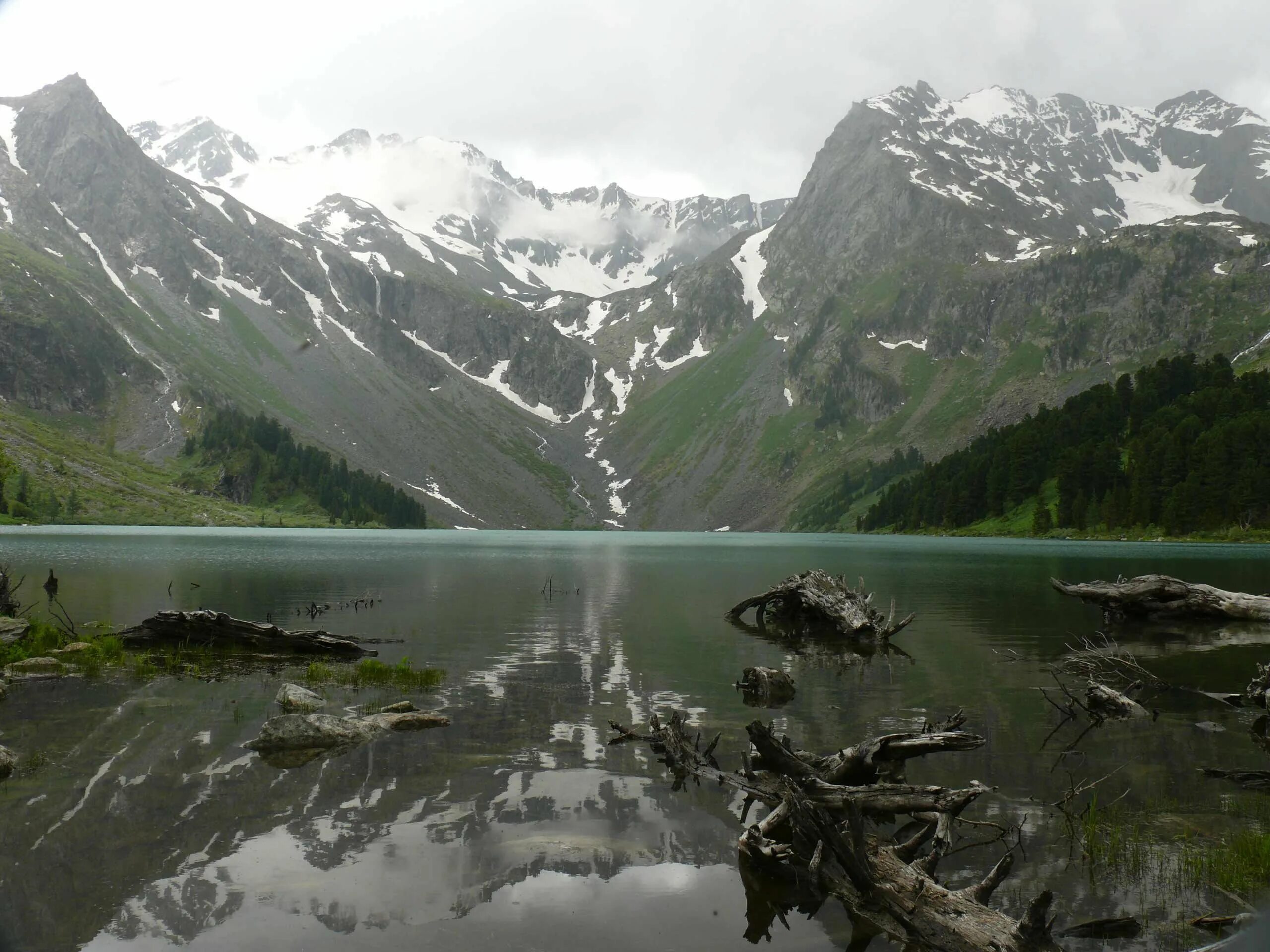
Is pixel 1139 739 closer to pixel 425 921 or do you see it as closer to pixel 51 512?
pixel 425 921

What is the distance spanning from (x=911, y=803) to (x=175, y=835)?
42.6 ft

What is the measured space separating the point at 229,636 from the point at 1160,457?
162 metres

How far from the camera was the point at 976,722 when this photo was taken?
84.3 feet

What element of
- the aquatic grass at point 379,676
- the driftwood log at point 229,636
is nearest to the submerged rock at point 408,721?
the aquatic grass at point 379,676

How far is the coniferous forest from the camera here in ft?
468

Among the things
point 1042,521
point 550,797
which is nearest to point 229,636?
point 550,797

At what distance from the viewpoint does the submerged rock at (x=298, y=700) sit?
2581 cm

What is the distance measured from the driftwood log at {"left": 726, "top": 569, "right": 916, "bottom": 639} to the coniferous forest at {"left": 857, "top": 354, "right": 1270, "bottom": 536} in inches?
4797

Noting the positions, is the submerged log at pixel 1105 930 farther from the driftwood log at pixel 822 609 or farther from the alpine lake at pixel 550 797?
the driftwood log at pixel 822 609

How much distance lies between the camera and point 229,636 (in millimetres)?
37500

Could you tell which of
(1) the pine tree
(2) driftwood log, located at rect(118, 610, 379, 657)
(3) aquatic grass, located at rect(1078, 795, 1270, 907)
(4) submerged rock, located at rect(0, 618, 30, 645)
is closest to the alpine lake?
(3) aquatic grass, located at rect(1078, 795, 1270, 907)

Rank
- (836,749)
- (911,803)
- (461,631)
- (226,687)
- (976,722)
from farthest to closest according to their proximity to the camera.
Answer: (461,631), (226,687), (976,722), (836,749), (911,803)

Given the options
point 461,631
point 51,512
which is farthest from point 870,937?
point 51,512

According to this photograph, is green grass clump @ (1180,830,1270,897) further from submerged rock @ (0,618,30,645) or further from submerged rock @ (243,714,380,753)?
submerged rock @ (0,618,30,645)
